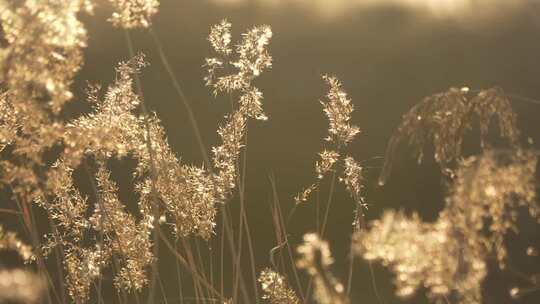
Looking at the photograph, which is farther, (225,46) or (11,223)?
(11,223)

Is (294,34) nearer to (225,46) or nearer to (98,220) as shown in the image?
(225,46)

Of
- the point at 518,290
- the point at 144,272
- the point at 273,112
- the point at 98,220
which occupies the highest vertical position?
the point at 273,112

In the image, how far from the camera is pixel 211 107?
115 inches

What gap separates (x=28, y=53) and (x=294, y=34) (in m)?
2.07

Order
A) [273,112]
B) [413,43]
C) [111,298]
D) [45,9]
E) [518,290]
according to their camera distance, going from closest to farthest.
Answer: [518,290], [45,9], [111,298], [273,112], [413,43]

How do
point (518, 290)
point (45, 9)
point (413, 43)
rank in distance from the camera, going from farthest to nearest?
point (413, 43) < point (45, 9) < point (518, 290)

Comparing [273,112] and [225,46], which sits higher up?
[273,112]

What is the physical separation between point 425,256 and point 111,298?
1.82 m

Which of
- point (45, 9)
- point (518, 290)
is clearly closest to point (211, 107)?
point (45, 9)

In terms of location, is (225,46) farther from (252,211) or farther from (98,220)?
(252,211)

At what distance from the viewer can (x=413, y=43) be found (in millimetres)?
3129

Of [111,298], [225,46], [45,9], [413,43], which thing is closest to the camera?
[45,9]

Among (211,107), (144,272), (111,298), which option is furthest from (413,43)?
(144,272)

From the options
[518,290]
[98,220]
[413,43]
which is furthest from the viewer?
[413,43]
